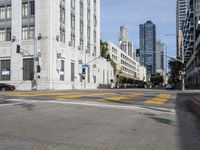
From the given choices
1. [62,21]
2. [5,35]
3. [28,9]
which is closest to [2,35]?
[5,35]

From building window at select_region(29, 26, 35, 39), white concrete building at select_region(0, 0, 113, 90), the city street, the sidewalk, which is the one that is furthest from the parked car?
the city street

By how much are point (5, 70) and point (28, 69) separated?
4964mm

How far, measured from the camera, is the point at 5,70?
69.1 m

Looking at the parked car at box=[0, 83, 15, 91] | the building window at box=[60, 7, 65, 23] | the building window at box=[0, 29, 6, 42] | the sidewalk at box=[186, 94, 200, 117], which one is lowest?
the sidewalk at box=[186, 94, 200, 117]

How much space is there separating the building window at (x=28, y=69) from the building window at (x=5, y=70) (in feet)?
12.0

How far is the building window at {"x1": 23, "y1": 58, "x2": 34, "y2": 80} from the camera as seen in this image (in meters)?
66.6

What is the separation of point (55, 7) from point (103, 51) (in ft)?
174

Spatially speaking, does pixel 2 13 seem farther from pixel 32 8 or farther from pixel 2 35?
pixel 32 8

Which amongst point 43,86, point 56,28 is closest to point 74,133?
point 43,86

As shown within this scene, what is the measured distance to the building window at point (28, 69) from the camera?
66.6 m

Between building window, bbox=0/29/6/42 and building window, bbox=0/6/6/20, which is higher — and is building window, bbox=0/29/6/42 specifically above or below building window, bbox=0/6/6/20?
below

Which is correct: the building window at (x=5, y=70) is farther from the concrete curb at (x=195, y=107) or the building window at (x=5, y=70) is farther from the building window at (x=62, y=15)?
the concrete curb at (x=195, y=107)

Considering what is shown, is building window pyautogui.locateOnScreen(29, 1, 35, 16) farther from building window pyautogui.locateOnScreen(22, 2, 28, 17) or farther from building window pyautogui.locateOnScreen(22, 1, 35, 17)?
building window pyautogui.locateOnScreen(22, 2, 28, 17)

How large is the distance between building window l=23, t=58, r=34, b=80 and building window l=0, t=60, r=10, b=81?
366cm
